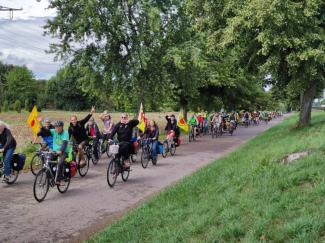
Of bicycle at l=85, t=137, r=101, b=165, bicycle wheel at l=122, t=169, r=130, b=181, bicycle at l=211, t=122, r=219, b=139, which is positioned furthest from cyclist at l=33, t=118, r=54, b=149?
bicycle at l=211, t=122, r=219, b=139

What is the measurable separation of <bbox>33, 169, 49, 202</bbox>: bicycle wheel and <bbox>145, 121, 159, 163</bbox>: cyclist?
6290 millimetres

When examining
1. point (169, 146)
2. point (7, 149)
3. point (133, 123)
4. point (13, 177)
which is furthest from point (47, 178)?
point (169, 146)

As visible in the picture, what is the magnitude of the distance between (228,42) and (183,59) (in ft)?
26.7

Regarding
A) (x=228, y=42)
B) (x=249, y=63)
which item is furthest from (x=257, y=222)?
(x=249, y=63)

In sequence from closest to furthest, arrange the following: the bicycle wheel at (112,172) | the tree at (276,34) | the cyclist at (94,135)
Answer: the bicycle wheel at (112,172) → the cyclist at (94,135) → the tree at (276,34)

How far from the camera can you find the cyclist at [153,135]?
15.9 metres

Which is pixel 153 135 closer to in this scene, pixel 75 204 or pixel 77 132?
pixel 77 132

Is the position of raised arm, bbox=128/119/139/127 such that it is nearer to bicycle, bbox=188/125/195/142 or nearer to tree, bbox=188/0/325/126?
tree, bbox=188/0/325/126

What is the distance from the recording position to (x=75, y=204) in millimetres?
9461

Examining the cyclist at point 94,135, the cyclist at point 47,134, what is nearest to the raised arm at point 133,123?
the cyclist at point 47,134

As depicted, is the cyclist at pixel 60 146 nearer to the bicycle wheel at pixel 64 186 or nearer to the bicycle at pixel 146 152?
the bicycle wheel at pixel 64 186

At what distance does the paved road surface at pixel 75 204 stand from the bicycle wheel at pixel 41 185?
15 centimetres

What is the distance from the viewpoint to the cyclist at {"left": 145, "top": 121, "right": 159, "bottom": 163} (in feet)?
52.2

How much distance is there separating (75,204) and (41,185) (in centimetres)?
96
